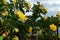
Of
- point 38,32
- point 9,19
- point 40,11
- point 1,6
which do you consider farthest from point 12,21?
point 40,11

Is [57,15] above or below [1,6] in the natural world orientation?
below

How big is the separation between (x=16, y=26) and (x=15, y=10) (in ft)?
1.09

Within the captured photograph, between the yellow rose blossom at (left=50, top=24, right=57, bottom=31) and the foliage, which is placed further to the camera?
the yellow rose blossom at (left=50, top=24, right=57, bottom=31)

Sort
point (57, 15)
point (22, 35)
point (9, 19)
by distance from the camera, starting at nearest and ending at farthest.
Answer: point (9, 19) < point (22, 35) < point (57, 15)

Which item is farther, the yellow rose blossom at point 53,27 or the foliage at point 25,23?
the yellow rose blossom at point 53,27

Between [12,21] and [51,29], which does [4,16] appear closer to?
[12,21]

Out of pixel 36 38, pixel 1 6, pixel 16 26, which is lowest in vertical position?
pixel 36 38

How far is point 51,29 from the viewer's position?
3475 millimetres

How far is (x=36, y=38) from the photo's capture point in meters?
3.49

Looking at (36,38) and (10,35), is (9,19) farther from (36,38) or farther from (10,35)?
(36,38)

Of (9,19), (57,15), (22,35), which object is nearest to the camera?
(9,19)

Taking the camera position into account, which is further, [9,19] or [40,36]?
[40,36]

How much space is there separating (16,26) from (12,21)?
15 cm

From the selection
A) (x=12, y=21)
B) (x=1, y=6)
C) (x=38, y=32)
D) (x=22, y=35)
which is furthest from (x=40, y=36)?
(x=1, y=6)
